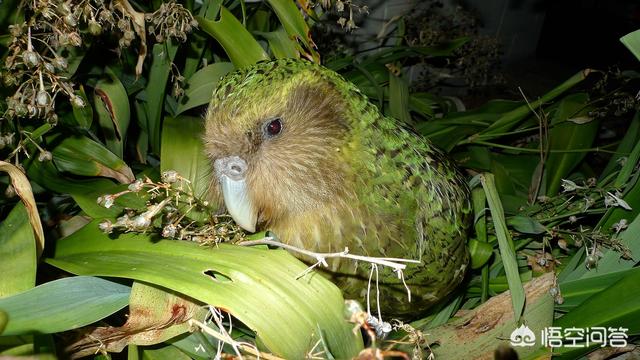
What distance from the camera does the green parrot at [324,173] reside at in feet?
1.98

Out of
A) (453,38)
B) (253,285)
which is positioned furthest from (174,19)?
(453,38)

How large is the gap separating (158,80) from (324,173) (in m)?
0.35

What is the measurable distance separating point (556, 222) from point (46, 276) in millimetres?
865

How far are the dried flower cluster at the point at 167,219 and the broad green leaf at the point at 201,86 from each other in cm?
25

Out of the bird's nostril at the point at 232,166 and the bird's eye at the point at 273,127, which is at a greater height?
the bird's eye at the point at 273,127

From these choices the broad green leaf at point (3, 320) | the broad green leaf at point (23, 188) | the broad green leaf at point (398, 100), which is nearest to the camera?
the broad green leaf at point (3, 320)

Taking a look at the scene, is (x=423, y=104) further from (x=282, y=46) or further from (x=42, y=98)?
(x=42, y=98)

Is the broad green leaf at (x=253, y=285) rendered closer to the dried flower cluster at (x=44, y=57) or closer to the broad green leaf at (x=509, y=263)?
the dried flower cluster at (x=44, y=57)

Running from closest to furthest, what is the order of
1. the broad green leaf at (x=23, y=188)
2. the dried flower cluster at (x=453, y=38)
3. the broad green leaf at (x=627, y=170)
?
the broad green leaf at (x=23, y=188) < the broad green leaf at (x=627, y=170) < the dried flower cluster at (x=453, y=38)

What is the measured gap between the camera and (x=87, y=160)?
0.71 m

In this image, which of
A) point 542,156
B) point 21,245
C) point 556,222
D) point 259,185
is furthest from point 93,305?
point 542,156

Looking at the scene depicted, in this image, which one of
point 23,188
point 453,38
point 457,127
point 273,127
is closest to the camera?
point 23,188

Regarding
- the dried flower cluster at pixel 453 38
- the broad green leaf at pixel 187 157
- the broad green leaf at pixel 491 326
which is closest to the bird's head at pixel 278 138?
the broad green leaf at pixel 187 157

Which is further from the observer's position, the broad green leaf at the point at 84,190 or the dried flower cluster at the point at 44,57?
the broad green leaf at the point at 84,190
